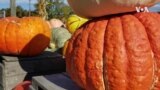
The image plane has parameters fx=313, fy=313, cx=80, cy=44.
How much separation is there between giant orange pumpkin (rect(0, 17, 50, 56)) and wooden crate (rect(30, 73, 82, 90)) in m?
0.89

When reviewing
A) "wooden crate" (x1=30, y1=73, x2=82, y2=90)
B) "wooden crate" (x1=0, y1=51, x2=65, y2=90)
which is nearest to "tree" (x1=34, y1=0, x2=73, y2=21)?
"wooden crate" (x1=0, y1=51, x2=65, y2=90)

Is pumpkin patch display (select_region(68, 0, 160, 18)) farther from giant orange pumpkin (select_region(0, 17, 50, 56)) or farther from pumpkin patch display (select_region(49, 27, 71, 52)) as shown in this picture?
pumpkin patch display (select_region(49, 27, 71, 52))

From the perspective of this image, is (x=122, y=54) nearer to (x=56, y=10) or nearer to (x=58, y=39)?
(x=58, y=39)

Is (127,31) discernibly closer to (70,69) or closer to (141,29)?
(141,29)

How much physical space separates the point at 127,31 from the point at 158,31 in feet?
0.47

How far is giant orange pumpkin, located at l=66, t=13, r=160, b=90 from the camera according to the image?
4.51 ft

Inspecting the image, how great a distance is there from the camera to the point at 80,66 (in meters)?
1.49

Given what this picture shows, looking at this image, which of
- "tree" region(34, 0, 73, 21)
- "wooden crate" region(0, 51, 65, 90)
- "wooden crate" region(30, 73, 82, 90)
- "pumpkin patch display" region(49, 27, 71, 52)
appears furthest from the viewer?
"tree" region(34, 0, 73, 21)

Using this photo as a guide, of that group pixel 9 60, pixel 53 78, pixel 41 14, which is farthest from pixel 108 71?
pixel 41 14

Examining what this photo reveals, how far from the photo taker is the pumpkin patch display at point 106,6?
140cm

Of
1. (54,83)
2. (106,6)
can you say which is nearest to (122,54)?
(106,6)

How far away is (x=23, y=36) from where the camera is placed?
271 cm

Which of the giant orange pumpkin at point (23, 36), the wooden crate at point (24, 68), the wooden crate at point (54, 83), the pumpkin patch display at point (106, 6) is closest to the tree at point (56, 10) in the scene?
the giant orange pumpkin at point (23, 36)

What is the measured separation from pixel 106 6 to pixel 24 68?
1.43 m
